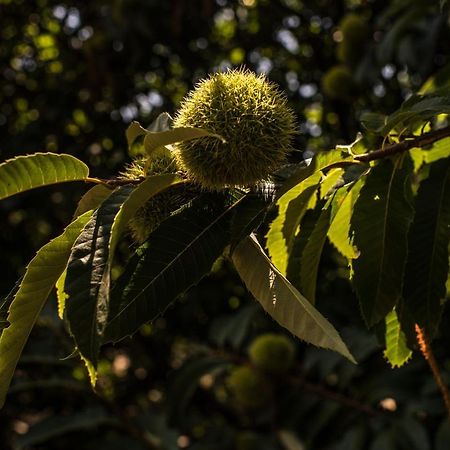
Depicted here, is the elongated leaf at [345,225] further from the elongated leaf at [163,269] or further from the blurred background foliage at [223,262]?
the blurred background foliage at [223,262]

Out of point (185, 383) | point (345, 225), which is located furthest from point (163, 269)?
point (185, 383)

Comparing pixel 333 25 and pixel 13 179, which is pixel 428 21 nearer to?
pixel 333 25

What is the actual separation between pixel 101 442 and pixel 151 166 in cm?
163

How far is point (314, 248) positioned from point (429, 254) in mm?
160

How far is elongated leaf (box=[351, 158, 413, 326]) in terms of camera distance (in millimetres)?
976

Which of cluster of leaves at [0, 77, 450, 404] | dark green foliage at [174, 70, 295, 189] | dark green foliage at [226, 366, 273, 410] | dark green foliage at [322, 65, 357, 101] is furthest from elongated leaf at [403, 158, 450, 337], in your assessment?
dark green foliage at [322, 65, 357, 101]

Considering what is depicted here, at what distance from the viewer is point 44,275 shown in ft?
2.66

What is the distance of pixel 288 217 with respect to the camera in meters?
1.03

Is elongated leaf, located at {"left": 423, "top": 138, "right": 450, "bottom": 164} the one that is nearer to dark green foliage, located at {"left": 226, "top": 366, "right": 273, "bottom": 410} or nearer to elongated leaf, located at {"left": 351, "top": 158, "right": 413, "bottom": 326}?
elongated leaf, located at {"left": 351, "top": 158, "right": 413, "bottom": 326}

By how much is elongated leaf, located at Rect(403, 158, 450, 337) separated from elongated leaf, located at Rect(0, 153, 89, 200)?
18.4 inches

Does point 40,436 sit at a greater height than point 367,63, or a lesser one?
lesser

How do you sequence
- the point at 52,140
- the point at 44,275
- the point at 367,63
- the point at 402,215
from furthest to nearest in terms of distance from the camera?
1. the point at 52,140
2. the point at 367,63
3. the point at 402,215
4. the point at 44,275

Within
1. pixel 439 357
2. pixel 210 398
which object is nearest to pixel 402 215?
pixel 439 357

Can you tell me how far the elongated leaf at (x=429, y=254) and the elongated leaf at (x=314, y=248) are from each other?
0.38ft
